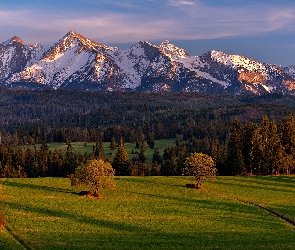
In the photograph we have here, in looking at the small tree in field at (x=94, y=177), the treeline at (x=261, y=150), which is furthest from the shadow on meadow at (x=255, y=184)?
the small tree in field at (x=94, y=177)

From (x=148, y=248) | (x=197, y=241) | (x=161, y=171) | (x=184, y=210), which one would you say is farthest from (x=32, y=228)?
(x=161, y=171)

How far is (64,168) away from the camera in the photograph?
469 feet

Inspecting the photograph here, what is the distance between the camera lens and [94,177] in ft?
267

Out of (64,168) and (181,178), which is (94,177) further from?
(64,168)

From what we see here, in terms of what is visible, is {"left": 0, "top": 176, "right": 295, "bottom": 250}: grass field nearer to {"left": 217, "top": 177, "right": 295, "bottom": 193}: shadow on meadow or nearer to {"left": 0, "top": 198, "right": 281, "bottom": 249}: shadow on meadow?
{"left": 0, "top": 198, "right": 281, "bottom": 249}: shadow on meadow

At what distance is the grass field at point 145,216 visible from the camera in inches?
2200

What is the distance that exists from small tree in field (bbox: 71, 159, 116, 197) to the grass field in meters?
2.23

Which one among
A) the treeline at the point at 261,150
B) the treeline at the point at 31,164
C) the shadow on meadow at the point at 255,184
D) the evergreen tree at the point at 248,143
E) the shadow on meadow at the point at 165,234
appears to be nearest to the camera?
the shadow on meadow at the point at 165,234

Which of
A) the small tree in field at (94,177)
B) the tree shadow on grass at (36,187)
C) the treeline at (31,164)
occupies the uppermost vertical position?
the small tree in field at (94,177)

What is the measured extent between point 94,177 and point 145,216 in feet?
51.0

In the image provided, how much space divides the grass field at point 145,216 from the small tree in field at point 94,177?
223cm

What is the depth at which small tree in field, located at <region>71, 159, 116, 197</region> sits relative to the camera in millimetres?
81438

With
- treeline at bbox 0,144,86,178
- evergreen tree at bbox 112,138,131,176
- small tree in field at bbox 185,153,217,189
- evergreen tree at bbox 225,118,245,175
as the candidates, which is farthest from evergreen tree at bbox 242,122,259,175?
treeline at bbox 0,144,86,178

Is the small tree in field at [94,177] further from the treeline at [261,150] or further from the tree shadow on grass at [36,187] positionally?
the treeline at [261,150]
